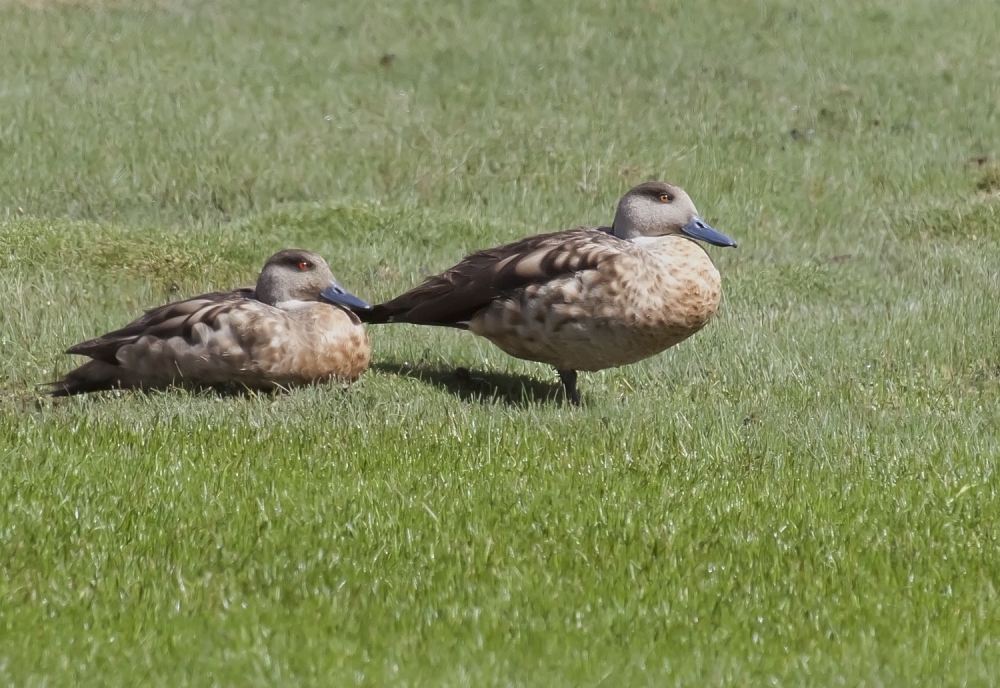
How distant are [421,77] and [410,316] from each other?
9.95 metres

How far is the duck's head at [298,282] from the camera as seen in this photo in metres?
8.18

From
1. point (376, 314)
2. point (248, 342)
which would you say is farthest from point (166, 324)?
point (376, 314)

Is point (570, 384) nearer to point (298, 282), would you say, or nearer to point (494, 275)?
point (494, 275)

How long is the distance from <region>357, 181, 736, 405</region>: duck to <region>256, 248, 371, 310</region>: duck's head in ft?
1.73

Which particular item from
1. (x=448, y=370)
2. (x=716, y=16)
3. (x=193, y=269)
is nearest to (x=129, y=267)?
(x=193, y=269)

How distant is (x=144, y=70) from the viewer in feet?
57.1

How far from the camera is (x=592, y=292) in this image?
306 inches

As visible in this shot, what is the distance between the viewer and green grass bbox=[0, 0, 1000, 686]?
472cm

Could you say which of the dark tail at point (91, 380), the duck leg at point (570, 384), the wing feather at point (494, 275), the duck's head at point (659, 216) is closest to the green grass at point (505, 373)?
the dark tail at point (91, 380)

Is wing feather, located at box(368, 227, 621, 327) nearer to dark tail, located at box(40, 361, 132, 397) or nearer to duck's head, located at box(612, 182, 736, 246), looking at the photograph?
duck's head, located at box(612, 182, 736, 246)

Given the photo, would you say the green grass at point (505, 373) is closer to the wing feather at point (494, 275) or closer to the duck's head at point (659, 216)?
the wing feather at point (494, 275)

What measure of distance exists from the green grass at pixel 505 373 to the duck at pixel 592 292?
1.22ft

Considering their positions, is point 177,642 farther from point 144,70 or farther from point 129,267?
point 144,70

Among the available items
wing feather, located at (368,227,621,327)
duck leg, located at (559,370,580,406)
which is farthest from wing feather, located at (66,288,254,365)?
duck leg, located at (559,370,580,406)
